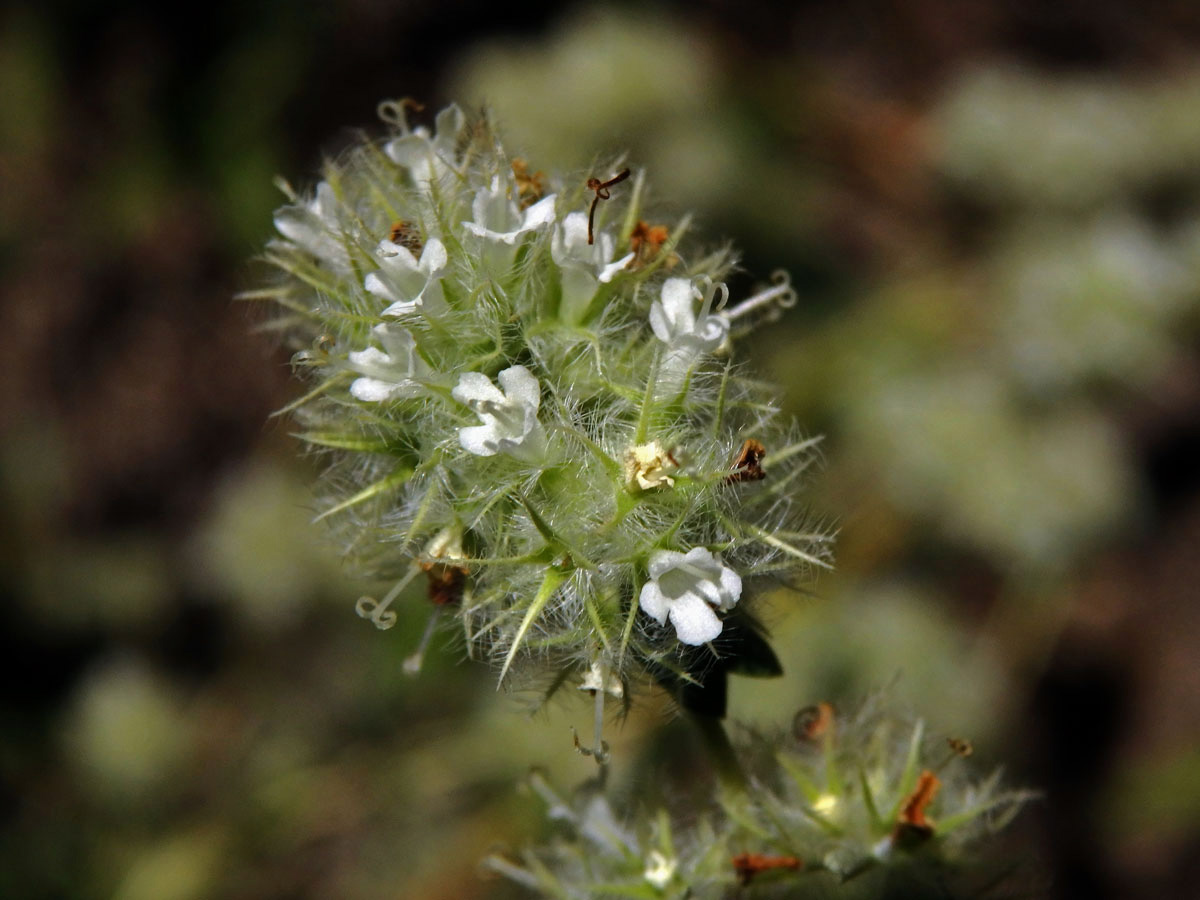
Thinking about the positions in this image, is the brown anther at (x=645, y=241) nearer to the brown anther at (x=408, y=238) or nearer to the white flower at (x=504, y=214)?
the white flower at (x=504, y=214)

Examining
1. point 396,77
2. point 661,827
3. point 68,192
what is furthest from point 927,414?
point 68,192

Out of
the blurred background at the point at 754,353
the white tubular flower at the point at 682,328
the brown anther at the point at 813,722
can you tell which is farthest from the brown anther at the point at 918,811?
the blurred background at the point at 754,353

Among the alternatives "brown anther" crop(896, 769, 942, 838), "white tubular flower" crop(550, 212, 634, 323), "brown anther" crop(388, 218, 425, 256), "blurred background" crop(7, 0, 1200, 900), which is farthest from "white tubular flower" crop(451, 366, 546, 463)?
"blurred background" crop(7, 0, 1200, 900)

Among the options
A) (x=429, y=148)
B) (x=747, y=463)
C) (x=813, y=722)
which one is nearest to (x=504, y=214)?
(x=429, y=148)

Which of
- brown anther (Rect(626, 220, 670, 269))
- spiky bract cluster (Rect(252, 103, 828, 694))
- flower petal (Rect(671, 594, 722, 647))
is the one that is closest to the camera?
flower petal (Rect(671, 594, 722, 647))

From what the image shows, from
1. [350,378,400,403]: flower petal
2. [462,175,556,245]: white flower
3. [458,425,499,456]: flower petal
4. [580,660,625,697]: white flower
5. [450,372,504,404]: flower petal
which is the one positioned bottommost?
[580,660,625,697]: white flower

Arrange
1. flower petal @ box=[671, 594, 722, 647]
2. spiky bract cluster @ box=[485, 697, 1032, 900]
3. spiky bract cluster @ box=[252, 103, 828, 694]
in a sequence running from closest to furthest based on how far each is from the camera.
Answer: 1. flower petal @ box=[671, 594, 722, 647]
2. spiky bract cluster @ box=[252, 103, 828, 694]
3. spiky bract cluster @ box=[485, 697, 1032, 900]

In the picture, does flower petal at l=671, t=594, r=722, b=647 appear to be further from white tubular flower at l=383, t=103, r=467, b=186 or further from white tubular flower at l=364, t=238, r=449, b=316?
white tubular flower at l=383, t=103, r=467, b=186
